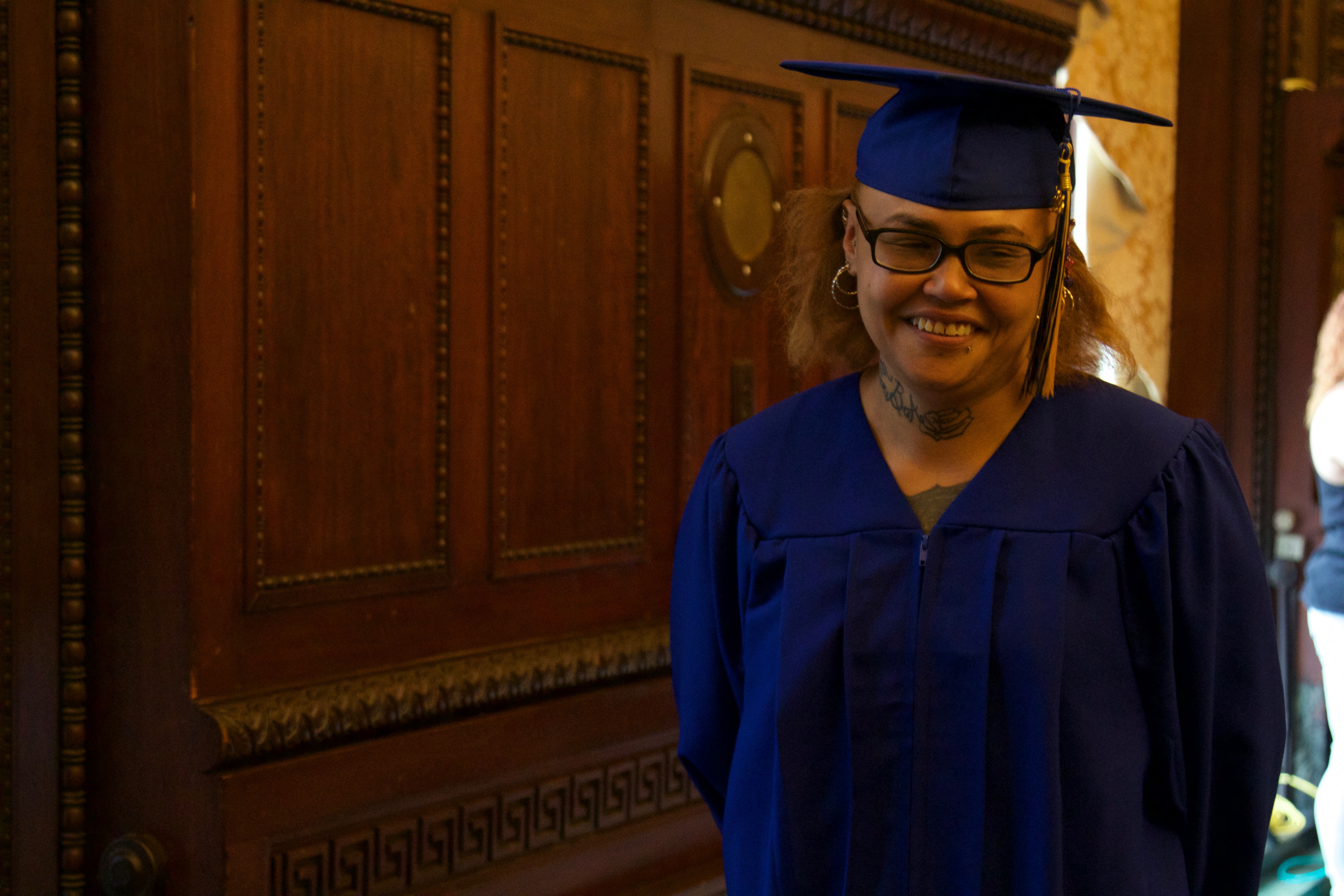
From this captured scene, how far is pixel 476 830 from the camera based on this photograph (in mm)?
1998

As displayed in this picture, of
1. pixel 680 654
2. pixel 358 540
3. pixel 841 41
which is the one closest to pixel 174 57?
pixel 358 540

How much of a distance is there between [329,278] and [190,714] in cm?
66

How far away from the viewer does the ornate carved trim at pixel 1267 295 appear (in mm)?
4145

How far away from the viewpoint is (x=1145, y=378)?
291cm

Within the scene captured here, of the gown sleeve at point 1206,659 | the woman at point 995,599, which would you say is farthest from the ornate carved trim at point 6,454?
the gown sleeve at point 1206,659

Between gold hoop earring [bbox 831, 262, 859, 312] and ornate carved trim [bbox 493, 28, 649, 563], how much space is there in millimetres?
676

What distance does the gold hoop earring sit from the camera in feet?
5.08

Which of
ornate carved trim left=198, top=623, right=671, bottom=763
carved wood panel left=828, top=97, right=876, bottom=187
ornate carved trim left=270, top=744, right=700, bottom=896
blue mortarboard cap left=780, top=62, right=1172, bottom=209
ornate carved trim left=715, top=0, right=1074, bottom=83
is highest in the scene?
ornate carved trim left=715, top=0, right=1074, bottom=83

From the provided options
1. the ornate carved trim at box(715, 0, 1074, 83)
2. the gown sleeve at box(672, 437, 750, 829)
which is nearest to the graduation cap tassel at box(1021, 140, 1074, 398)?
the gown sleeve at box(672, 437, 750, 829)

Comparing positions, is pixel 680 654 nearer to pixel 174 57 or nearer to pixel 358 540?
pixel 358 540

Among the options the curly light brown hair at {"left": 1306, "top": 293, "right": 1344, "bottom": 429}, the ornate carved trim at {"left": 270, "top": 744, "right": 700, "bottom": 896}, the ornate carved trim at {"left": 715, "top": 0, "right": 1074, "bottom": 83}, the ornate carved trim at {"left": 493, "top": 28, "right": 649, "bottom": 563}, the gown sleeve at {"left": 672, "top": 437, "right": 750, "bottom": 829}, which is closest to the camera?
the gown sleeve at {"left": 672, "top": 437, "right": 750, "bottom": 829}

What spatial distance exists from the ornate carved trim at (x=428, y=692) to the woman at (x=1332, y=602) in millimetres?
1541

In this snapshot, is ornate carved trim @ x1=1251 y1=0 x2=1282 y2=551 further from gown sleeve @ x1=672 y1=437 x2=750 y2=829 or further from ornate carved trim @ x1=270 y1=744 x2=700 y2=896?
gown sleeve @ x1=672 y1=437 x2=750 y2=829

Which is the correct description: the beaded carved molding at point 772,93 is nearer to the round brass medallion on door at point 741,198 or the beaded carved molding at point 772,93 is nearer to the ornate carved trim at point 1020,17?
the round brass medallion on door at point 741,198
